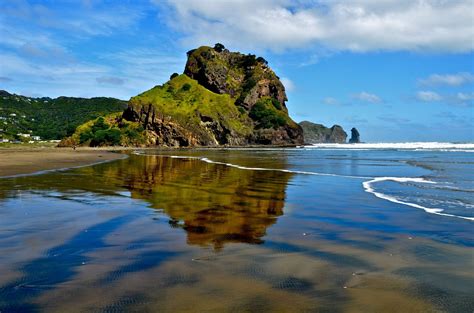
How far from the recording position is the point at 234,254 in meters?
8.55

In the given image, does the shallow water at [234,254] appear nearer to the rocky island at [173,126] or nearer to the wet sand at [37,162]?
the wet sand at [37,162]

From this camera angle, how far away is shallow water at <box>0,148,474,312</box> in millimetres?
6043

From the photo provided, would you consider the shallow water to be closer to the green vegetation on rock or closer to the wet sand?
the wet sand

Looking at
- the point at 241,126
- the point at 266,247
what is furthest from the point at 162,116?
the point at 266,247

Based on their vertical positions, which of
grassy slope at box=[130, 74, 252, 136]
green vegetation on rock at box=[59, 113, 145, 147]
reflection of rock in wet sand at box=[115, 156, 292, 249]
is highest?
grassy slope at box=[130, 74, 252, 136]

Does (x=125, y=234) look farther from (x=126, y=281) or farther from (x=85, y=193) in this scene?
(x=85, y=193)

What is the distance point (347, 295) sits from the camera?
628 cm

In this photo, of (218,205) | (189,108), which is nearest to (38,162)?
(218,205)

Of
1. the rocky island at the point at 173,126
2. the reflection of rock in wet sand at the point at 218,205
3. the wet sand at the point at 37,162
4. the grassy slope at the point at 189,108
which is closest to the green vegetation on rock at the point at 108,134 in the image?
the rocky island at the point at 173,126

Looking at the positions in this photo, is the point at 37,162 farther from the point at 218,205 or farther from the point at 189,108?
the point at 189,108

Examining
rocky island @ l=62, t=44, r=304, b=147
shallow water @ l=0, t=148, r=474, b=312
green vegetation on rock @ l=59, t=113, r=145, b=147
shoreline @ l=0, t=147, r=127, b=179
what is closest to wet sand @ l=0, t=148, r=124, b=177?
shoreline @ l=0, t=147, r=127, b=179

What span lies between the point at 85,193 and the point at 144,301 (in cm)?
1380

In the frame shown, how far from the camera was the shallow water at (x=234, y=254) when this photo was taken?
604 centimetres

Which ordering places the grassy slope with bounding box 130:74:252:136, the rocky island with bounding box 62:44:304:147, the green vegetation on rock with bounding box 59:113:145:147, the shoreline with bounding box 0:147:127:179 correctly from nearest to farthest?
the shoreline with bounding box 0:147:127:179, the green vegetation on rock with bounding box 59:113:145:147, the rocky island with bounding box 62:44:304:147, the grassy slope with bounding box 130:74:252:136
